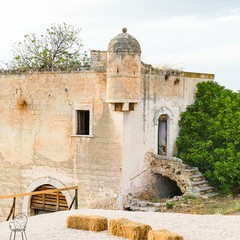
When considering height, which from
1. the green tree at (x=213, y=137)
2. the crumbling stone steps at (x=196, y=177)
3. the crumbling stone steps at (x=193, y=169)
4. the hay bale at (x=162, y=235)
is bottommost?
the hay bale at (x=162, y=235)

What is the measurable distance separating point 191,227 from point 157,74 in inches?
384

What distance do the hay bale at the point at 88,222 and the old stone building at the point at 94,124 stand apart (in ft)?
22.4

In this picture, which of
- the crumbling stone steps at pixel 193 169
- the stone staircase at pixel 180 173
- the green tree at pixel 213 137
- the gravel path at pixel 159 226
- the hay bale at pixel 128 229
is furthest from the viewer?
the green tree at pixel 213 137

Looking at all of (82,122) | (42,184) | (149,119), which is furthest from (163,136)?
(42,184)

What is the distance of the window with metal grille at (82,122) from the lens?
2213 cm

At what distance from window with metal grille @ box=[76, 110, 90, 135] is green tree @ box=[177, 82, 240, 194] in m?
3.80

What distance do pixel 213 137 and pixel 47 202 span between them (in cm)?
707

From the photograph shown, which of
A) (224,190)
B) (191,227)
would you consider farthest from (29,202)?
(191,227)

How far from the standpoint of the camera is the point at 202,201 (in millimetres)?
21109

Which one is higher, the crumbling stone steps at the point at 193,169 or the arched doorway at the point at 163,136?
the arched doorway at the point at 163,136

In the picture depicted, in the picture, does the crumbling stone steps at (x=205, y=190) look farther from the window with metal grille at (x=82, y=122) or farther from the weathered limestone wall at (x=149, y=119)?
the window with metal grille at (x=82, y=122)

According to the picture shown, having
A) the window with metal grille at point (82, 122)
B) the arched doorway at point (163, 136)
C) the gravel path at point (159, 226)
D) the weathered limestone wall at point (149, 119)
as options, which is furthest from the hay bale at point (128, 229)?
the arched doorway at point (163, 136)

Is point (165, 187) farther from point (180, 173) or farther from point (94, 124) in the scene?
point (94, 124)

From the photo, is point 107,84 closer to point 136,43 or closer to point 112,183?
point 136,43
